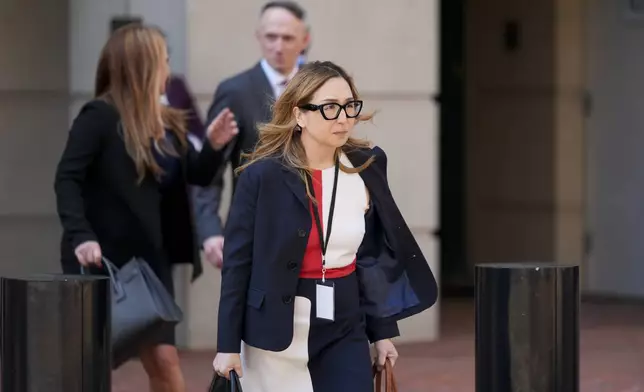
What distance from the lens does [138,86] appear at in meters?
5.89

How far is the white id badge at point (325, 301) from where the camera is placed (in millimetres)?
4406

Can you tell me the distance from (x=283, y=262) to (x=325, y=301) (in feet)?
0.63

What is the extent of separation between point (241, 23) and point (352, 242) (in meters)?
4.45

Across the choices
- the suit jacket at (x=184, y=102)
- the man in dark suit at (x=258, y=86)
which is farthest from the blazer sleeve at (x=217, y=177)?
the suit jacket at (x=184, y=102)

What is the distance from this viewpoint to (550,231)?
11.5 m

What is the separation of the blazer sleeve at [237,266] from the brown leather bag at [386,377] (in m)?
0.51

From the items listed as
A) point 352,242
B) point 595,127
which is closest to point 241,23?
point 595,127

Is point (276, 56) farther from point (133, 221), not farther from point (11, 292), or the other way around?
point (11, 292)

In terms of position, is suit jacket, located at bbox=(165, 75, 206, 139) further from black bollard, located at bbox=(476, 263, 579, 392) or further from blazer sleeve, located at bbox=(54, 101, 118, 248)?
black bollard, located at bbox=(476, 263, 579, 392)

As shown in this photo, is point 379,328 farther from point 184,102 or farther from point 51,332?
point 184,102

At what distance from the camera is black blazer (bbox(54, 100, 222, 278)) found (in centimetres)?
575

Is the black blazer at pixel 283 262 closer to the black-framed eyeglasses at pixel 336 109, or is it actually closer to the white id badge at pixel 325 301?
the white id badge at pixel 325 301

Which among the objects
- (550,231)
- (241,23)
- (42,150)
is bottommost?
(550,231)

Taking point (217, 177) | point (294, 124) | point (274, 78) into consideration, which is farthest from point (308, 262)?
point (274, 78)
